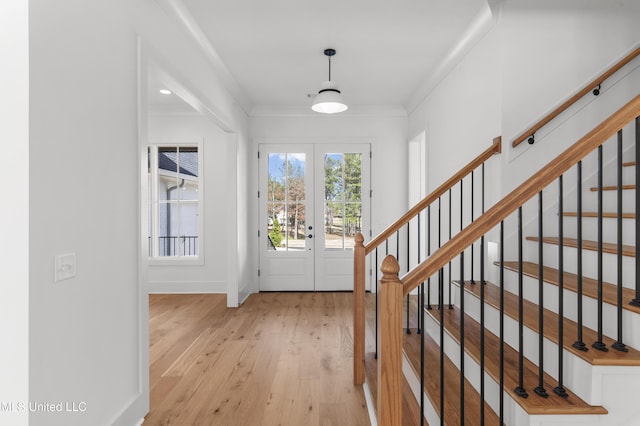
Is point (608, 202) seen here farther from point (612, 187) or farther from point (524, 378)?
point (524, 378)

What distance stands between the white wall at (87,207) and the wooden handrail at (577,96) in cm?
260

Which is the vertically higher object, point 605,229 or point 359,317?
point 605,229

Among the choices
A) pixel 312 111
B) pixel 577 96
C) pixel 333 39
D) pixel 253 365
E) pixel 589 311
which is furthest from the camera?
pixel 312 111

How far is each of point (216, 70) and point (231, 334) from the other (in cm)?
261

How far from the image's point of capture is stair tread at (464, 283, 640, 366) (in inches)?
55.1

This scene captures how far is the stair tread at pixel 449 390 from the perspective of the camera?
1674 mm

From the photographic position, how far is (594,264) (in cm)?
198

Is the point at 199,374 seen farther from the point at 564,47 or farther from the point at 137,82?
the point at 564,47

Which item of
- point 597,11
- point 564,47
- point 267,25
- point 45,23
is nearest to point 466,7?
point 564,47

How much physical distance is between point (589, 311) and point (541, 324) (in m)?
0.47

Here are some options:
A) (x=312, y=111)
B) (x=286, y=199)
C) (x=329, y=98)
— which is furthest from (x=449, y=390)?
(x=312, y=111)

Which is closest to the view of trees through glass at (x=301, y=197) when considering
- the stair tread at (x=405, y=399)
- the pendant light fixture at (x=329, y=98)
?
the pendant light fixture at (x=329, y=98)

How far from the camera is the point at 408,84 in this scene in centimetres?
434
